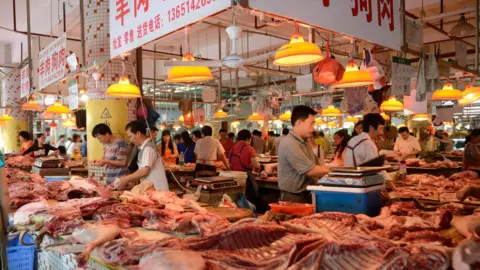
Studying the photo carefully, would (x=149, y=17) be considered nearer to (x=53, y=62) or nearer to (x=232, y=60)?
(x=232, y=60)

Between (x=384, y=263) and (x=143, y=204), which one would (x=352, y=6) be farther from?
(x=143, y=204)

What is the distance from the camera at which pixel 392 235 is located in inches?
118

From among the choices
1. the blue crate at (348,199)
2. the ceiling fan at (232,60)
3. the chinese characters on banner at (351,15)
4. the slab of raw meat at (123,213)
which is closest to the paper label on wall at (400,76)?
the chinese characters on banner at (351,15)

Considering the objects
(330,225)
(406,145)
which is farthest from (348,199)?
(406,145)

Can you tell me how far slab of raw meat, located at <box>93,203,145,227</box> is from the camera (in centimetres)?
372

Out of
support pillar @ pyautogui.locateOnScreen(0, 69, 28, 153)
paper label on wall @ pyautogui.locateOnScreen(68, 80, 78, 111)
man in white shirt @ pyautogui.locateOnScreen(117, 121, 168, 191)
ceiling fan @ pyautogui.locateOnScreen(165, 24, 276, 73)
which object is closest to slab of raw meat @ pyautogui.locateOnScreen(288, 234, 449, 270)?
ceiling fan @ pyautogui.locateOnScreen(165, 24, 276, 73)

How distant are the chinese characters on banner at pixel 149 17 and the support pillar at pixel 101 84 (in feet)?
11.7

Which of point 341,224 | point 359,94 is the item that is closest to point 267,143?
point 359,94

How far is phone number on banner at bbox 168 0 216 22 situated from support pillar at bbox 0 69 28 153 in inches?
634

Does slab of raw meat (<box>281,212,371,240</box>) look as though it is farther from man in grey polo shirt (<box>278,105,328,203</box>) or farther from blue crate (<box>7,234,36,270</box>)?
blue crate (<box>7,234,36,270</box>)

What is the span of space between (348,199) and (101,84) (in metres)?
6.04

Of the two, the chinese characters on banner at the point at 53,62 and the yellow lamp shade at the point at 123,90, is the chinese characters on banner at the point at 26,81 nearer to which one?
the chinese characters on banner at the point at 53,62

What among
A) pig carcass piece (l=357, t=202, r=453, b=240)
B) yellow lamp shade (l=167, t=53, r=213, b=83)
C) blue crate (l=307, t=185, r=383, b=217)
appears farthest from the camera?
yellow lamp shade (l=167, t=53, r=213, b=83)

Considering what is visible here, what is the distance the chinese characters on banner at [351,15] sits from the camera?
327cm
